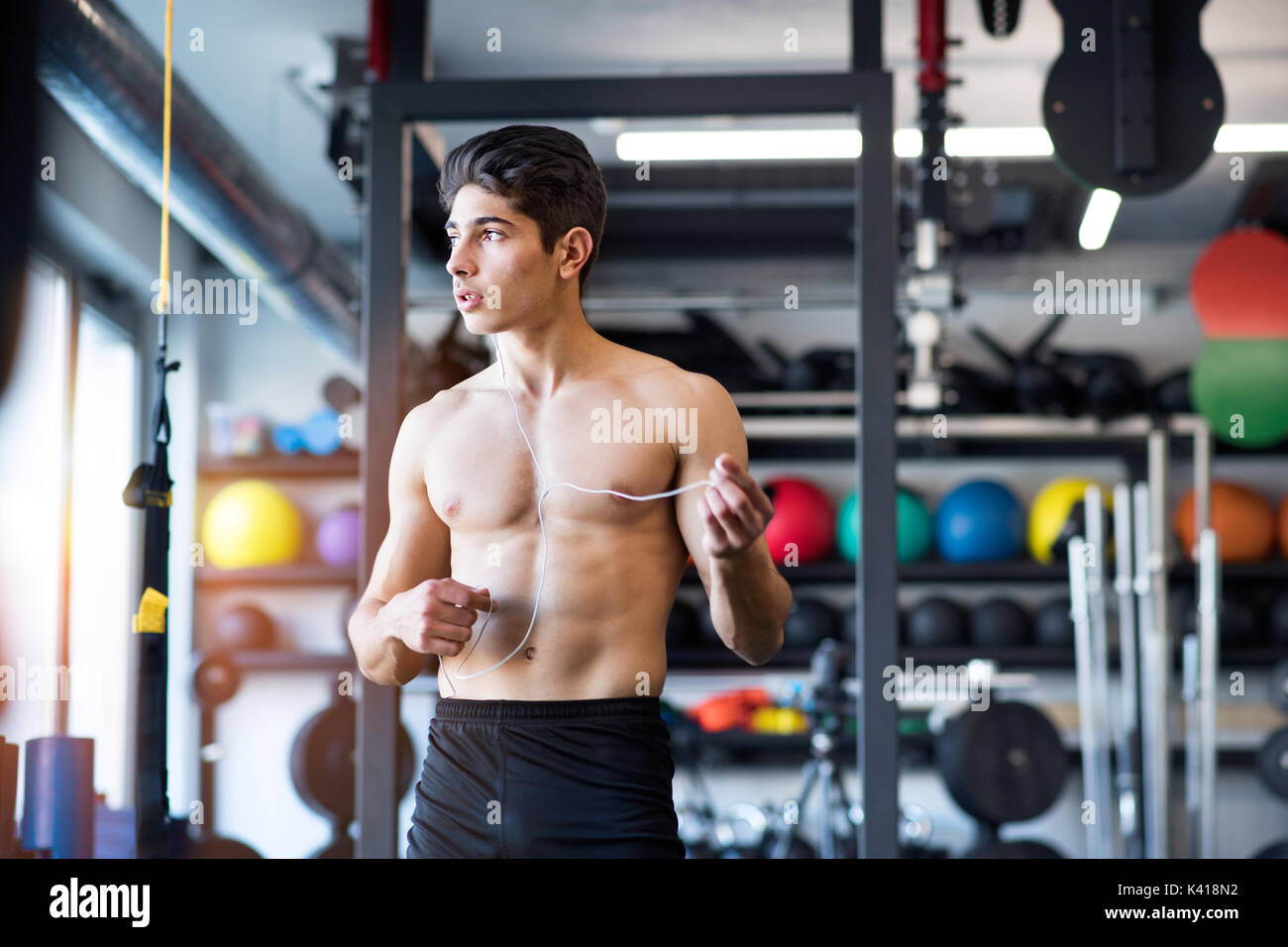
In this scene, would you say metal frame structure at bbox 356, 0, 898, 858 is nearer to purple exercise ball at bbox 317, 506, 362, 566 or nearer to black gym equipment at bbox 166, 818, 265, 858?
black gym equipment at bbox 166, 818, 265, 858

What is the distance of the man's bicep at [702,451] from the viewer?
171 centimetres

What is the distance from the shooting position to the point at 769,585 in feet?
5.43

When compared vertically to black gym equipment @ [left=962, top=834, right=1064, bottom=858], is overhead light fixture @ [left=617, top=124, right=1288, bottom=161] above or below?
above

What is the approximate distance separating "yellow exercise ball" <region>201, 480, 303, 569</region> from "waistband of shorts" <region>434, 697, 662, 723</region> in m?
5.49

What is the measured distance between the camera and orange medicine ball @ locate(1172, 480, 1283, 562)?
6.61m

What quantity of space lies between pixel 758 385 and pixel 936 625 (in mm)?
1629

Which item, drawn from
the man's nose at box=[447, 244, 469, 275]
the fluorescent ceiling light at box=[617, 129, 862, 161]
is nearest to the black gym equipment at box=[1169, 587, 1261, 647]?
the fluorescent ceiling light at box=[617, 129, 862, 161]

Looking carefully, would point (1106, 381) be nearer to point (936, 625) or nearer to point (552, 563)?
point (936, 625)

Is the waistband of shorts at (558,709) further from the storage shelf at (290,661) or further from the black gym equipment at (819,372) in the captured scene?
the storage shelf at (290,661)

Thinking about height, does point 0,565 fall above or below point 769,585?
above

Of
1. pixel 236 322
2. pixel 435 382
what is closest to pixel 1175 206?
pixel 435 382
